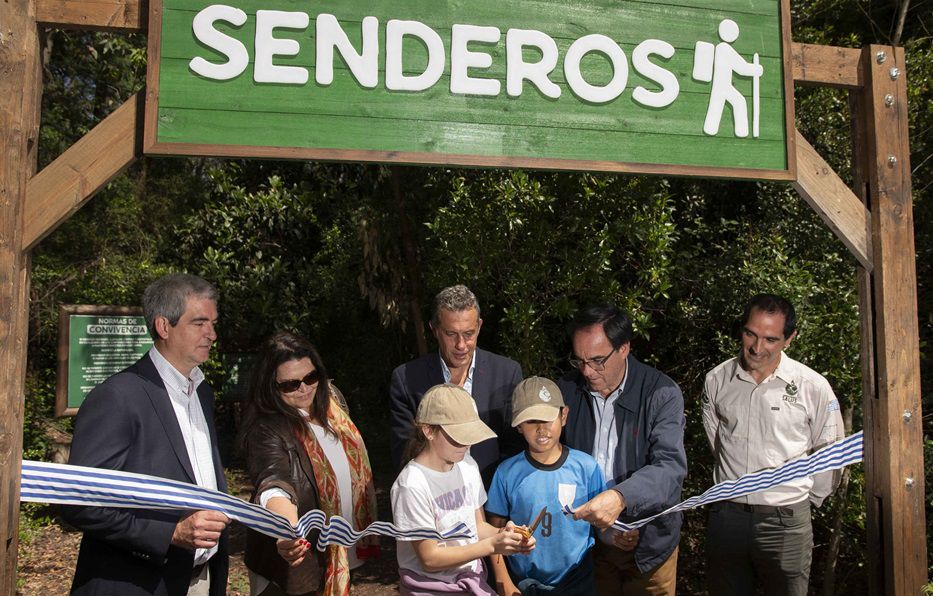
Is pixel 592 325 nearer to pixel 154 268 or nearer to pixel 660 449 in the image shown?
pixel 660 449

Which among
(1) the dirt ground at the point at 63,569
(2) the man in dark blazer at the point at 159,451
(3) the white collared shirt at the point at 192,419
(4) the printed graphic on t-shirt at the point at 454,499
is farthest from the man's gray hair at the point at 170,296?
(1) the dirt ground at the point at 63,569

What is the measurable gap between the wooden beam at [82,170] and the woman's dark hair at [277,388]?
0.95m

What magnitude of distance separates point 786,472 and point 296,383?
2272mm

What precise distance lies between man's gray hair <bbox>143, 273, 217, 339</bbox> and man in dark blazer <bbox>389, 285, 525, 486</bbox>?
102 cm

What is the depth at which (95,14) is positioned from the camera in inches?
117

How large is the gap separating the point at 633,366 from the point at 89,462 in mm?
2282

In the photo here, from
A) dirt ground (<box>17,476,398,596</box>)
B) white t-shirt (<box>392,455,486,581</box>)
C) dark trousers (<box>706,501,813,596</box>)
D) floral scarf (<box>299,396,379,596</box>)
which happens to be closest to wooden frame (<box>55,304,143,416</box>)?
dirt ground (<box>17,476,398,596</box>)

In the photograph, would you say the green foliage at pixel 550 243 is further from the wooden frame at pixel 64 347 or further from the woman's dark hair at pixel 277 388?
the wooden frame at pixel 64 347

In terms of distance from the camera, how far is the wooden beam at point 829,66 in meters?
3.63

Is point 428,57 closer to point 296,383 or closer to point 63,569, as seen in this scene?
point 296,383

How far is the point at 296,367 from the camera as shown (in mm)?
3342

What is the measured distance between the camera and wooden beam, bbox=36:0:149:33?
293 cm

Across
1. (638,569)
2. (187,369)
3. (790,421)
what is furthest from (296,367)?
(790,421)

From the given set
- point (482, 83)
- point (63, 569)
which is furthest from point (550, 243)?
point (63, 569)
